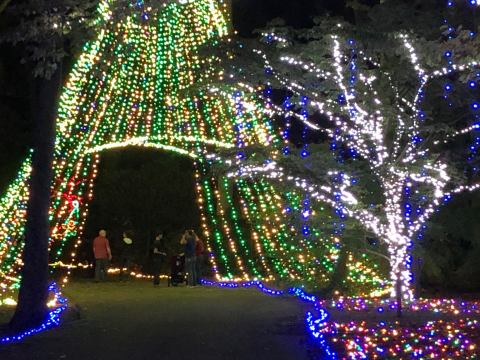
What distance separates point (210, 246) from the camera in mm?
20047

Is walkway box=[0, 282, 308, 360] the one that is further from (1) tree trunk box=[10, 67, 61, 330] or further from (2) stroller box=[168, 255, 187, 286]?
(2) stroller box=[168, 255, 187, 286]

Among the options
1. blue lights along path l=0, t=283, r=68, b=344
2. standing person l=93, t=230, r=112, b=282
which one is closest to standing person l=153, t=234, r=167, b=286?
standing person l=93, t=230, r=112, b=282

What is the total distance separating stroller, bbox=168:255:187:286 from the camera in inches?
673

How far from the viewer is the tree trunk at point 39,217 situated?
384 inches

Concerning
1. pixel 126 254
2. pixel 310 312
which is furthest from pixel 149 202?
pixel 310 312

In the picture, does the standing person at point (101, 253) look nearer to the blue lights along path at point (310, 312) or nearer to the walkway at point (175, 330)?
the blue lights along path at point (310, 312)

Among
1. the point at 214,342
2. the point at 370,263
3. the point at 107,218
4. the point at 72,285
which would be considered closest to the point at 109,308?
the point at 214,342

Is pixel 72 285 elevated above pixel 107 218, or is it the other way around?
pixel 107 218

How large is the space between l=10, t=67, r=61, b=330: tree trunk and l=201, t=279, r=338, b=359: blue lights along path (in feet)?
13.4

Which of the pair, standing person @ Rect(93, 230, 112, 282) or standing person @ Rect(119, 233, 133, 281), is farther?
standing person @ Rect(119, 233, 133, 281)

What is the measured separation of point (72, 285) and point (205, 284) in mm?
3445

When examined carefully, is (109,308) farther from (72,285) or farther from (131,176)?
(131,176)

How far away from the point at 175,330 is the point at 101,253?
8729 mm

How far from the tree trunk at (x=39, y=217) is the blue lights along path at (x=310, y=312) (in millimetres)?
4082
